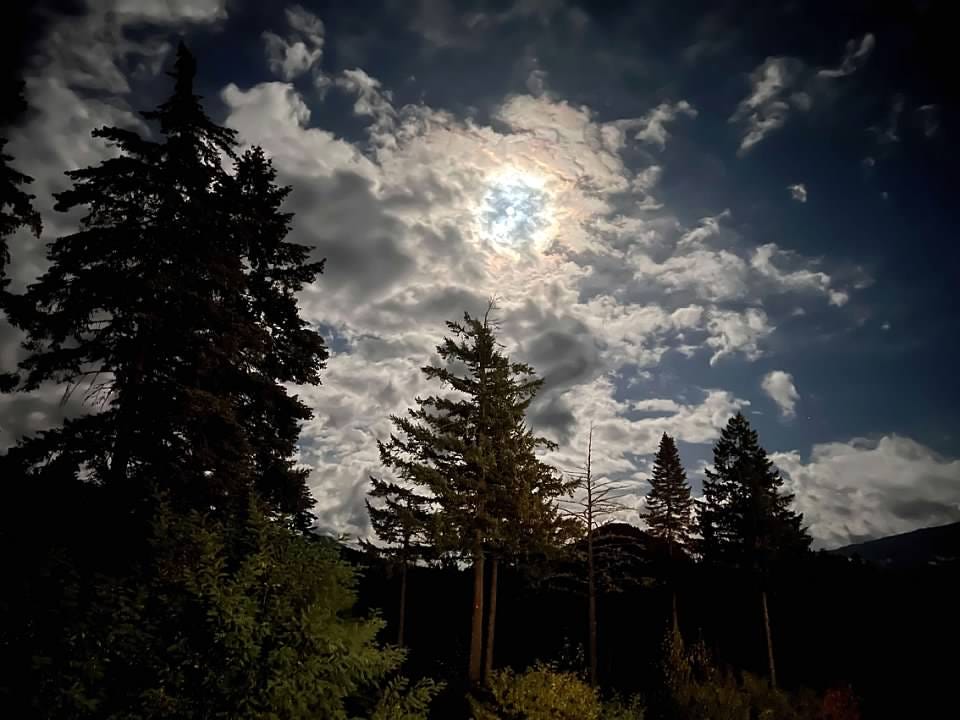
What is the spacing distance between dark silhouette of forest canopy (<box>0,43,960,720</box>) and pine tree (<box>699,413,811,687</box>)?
14 centimetres

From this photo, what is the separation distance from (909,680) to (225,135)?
40201 mm

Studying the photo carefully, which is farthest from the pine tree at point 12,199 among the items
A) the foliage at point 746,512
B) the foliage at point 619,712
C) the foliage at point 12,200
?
the foliage at point 746,512

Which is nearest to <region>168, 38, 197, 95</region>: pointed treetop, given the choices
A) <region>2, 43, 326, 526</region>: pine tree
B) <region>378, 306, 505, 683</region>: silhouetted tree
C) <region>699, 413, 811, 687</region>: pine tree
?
<region>2, 43, 326, 526</region>: pine tree

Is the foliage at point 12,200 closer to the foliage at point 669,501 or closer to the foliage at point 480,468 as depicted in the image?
the foliage at point 480,468

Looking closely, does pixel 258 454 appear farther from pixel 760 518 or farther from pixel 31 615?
pixel 760 518

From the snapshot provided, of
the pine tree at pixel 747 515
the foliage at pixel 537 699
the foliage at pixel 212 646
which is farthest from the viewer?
the pine tree at pixel 747 515

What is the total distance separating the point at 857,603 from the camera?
1280 inches

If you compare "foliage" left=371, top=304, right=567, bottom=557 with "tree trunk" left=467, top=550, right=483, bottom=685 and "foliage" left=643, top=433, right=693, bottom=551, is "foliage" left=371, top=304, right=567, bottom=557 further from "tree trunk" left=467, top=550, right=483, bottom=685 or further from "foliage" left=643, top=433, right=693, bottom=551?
A: "foliage" left=643, top=433, right=693, bottom=551

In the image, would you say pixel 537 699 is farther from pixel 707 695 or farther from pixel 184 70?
pixel 184 70

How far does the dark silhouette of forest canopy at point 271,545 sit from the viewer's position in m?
4.04

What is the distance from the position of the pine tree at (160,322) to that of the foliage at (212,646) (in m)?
7.52

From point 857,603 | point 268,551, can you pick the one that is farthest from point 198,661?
point 857,603

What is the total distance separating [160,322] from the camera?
12.4m

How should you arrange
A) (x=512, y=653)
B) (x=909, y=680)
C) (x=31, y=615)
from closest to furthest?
(x=31, y=615) → (x=909, y=680) → (x=512, y=653)
